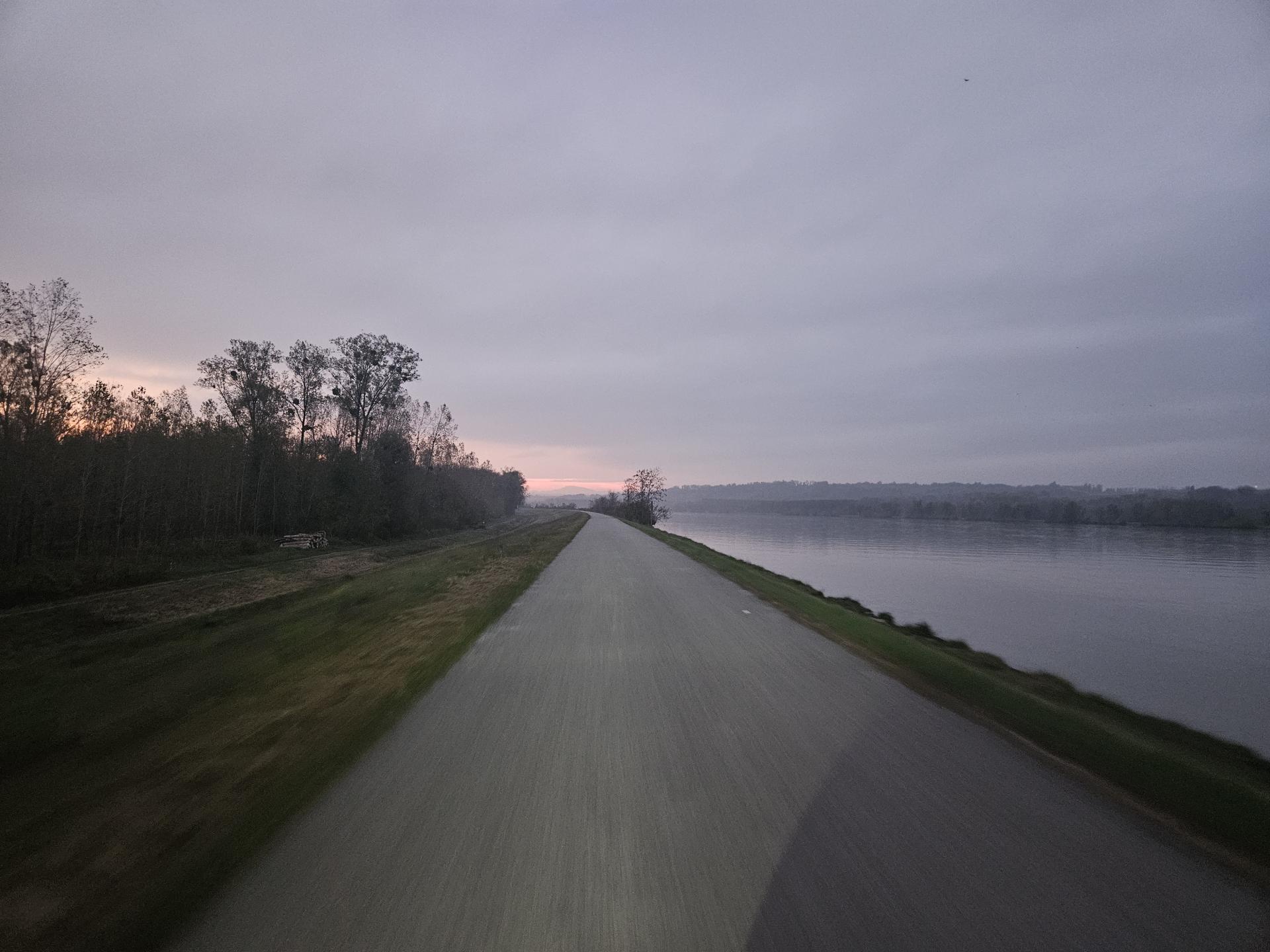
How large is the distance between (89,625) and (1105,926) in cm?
1690

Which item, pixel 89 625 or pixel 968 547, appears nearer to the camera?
pixel 89 625

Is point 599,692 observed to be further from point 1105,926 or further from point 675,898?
point 1105,926

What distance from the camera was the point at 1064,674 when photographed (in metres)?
9.99

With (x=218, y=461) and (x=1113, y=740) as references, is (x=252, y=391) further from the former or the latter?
(x=1113, y=740)

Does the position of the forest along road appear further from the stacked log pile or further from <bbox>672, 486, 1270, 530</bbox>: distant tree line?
<bbox>672, 486, 1270, 530</bbox>: distant tree line

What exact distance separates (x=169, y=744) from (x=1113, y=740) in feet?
26.4

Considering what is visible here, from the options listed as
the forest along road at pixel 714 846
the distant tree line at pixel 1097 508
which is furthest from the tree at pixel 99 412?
the distant tree line at pixel 1097 508

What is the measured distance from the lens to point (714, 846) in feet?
9.92

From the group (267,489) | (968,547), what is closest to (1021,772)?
(267,489)

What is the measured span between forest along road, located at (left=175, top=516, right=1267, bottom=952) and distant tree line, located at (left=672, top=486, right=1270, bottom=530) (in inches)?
2991

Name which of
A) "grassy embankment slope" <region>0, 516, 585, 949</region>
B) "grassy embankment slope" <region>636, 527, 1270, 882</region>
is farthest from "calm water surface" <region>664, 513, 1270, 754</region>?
"grassy embankment slope" <region>0, 516, 585, 949</region>

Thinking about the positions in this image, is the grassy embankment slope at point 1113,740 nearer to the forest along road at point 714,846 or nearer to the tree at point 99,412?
the forest along road at point 714,846

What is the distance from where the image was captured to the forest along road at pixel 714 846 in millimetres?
2385

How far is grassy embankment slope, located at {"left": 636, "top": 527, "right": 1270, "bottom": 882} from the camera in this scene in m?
3.48
